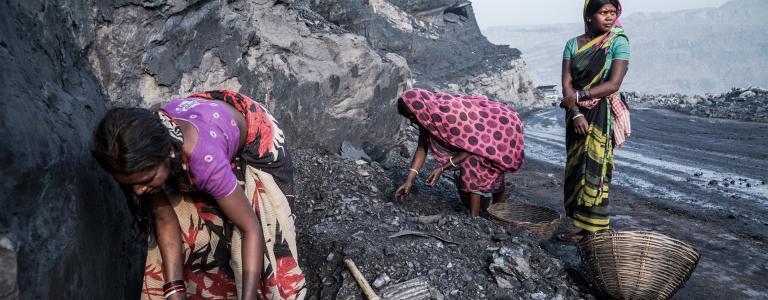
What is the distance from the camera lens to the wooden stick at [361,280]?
2.43m

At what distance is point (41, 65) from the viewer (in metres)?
1.89

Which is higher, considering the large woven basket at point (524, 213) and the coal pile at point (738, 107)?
the large woven basket at point (524, 213)

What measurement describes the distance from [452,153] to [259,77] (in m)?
2.05

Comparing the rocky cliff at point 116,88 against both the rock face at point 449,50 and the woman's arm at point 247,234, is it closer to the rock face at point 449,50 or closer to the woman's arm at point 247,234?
the woman's arm at point 247,234

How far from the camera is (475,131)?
351cm

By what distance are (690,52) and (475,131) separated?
119m

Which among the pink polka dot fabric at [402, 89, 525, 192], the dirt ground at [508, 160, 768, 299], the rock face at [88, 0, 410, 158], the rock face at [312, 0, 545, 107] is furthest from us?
the rock face at [312, 0, 545, 107]

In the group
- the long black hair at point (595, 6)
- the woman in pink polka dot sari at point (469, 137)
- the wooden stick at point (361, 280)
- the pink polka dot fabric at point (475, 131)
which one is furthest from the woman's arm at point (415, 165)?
the long black hair at point (595, 6)

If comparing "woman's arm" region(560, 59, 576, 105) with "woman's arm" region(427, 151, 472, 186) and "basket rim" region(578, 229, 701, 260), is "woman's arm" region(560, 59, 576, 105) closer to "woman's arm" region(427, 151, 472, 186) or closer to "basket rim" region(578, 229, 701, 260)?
"woman's arm" region(427, 151, 472, 186)

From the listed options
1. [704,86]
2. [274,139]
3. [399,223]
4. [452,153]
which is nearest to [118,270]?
[274,139]

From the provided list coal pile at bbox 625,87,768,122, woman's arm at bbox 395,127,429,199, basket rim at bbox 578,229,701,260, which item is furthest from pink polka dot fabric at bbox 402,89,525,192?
coal pile at bbox 625,87,768,122

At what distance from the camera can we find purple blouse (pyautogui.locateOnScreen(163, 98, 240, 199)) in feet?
4.91

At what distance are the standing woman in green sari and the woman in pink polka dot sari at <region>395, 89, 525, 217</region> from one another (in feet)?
1.51

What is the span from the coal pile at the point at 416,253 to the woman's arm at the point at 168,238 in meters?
0.90
